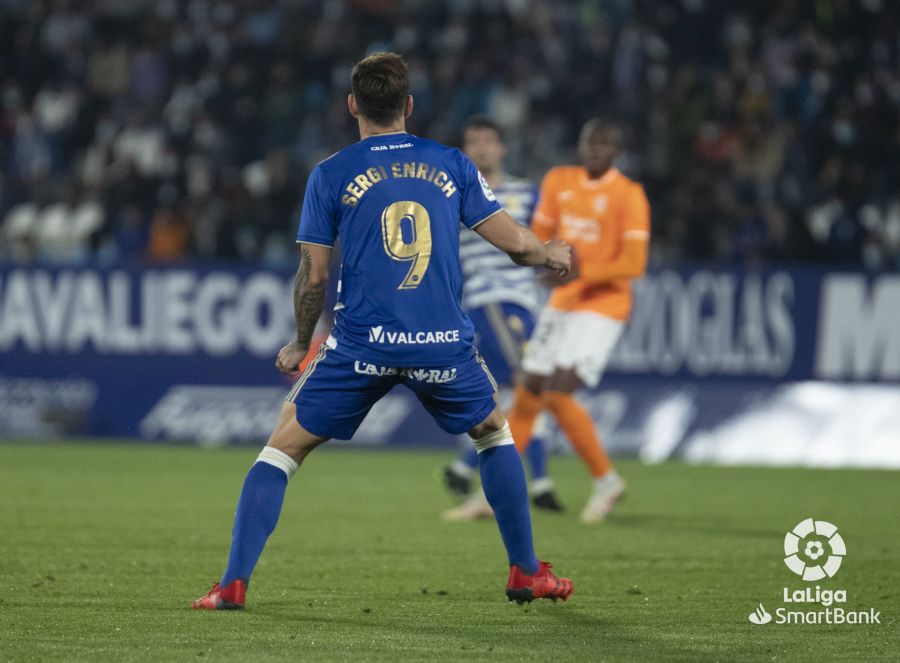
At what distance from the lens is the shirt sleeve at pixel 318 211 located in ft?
19.8

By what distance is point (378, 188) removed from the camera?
6.03 m

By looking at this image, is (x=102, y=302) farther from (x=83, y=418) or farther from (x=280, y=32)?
(x=280, y=32)

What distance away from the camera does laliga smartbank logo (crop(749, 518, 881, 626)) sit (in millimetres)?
6164

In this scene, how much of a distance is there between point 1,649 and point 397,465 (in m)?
8.88

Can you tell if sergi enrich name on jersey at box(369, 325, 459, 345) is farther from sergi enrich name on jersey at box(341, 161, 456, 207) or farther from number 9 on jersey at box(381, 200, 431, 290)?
sergi enrich name on jersey at box(341, 161, 456, 207)

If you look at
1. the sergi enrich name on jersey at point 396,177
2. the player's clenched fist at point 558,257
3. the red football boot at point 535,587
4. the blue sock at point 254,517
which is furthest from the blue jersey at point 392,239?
the red football boot at point 535,587

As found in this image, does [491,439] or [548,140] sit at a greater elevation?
[548,140]

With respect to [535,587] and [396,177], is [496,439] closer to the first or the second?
[535,587]

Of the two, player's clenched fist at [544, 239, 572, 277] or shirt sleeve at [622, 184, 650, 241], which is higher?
shirt sleeve at [622, 184, 650, 241]

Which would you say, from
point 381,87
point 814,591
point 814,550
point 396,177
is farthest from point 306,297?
point 814,550

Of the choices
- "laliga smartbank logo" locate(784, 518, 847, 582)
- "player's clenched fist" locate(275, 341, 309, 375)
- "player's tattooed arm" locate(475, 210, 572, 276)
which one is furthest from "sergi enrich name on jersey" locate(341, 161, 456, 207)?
"laliga smartbank logo" locate(784, 518, 847, 582)

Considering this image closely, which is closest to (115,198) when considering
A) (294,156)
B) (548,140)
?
(294,156)

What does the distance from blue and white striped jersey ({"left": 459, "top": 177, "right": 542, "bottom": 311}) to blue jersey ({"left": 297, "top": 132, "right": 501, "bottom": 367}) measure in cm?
410

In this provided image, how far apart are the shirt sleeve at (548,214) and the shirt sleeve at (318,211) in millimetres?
4326
